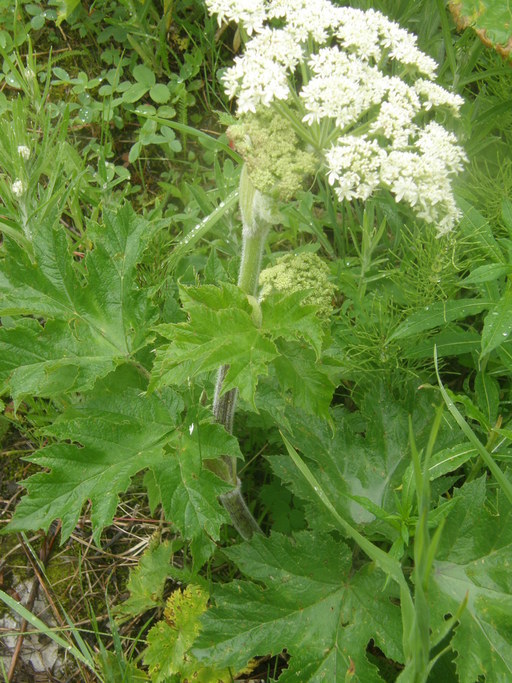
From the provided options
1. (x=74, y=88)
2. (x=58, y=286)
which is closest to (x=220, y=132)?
(x=74, y=88)

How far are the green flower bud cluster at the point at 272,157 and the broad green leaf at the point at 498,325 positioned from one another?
0.87 metres

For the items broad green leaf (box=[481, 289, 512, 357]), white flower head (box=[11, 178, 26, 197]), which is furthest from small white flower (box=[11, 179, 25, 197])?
broad green leaf (box=[481, 289, 512, 357])

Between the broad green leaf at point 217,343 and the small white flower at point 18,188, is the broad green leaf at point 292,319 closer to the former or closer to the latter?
the broad green leaf at point 217,343

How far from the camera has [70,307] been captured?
7.84ft

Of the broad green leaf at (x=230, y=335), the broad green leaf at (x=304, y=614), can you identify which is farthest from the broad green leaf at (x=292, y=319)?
the broad green leaf at (x=304, y=614)

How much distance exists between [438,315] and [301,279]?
0.79 metres

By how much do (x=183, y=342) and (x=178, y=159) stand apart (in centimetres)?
255

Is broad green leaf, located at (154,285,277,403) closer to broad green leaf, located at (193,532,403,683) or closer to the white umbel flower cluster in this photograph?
the white umbel flower cluster

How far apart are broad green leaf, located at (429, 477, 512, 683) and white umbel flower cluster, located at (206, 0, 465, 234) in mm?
1016

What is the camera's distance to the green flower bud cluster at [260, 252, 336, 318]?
1.93m

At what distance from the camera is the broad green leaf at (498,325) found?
212cm

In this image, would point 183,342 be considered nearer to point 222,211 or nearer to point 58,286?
point 58,286

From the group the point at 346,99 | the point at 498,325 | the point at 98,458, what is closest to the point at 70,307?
the point at 98,458

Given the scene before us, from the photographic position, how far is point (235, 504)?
8.56ft
